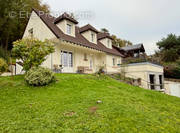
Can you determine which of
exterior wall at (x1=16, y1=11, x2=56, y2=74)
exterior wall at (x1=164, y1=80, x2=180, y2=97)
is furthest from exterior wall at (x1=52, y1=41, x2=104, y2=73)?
exterior wall at (x1=164, y1=80, x2=180, y2=97)

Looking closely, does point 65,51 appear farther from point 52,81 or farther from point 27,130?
point 27,130

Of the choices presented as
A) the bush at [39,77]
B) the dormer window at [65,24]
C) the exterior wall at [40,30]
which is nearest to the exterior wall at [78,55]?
the exterior wall at [40,30]

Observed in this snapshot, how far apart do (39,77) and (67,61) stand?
21.6ft

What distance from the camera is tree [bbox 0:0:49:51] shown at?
693 inches

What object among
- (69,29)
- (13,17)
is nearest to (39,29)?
(69,29)

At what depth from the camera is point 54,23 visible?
13953 mm

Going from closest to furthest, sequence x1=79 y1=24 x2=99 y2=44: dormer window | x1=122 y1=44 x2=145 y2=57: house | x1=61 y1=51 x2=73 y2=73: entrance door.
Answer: x1=61 y1=51 x2=73 y2=73: entrance door
x1=79 y1=24 x2=99 y2=44: dormer window
x1=122 y1=44 x2=145 y2=57: house

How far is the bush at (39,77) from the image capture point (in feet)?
21.4

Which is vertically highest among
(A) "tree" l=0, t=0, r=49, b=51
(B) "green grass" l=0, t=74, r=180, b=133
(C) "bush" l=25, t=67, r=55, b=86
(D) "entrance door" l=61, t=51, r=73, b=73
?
(A) "tree" l=0, t=0, r=49, b=51

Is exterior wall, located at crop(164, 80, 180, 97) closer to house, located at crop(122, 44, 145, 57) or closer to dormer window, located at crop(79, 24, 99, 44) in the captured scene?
house, located at crop(122, 44, 145, 57)

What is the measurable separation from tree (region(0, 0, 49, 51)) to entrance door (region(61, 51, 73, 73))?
11985mm

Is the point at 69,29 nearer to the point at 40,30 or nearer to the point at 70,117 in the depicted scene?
the point at 40,30

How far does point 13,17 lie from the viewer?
61.2ft

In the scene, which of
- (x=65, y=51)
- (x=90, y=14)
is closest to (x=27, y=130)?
(x=65, y=51)
